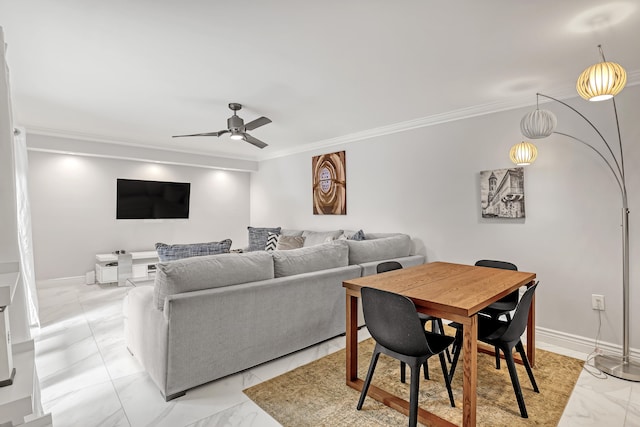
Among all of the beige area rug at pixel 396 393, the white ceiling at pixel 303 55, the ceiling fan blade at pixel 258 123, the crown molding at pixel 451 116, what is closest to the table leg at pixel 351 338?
the beige area rug at pixel 396 393

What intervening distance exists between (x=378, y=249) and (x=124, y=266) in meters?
4.02

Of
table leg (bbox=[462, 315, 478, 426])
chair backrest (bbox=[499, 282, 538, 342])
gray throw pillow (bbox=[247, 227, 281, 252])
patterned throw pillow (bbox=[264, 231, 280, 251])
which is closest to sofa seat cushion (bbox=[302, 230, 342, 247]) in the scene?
patterned throw pillow (bbox=[264, 231, 280, 251])

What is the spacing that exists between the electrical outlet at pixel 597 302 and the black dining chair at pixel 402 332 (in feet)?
6.30

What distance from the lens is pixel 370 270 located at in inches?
135

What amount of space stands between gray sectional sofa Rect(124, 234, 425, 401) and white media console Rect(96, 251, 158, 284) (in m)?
2.72

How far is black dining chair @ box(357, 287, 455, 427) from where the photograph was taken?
175 centimetres

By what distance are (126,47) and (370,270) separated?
9.19 feet

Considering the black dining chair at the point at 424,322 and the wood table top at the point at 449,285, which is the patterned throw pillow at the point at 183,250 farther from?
the black dining chair at the point at 424,322

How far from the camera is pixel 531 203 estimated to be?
3314 millimetres

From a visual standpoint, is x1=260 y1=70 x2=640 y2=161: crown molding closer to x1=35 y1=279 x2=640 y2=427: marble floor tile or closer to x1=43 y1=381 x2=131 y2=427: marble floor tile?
x1=35 y1=279 x2=640 y2=427: marble floor tile

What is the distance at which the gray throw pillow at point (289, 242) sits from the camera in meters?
5.12

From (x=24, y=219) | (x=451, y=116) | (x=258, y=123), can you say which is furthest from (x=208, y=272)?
(x=451, y=116)

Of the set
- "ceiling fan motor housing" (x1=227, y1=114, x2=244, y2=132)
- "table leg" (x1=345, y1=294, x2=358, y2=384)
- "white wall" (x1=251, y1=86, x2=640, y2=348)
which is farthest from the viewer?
"ceiling fan motor housing" (x1=227, y1=114, x2=244, y2=132)

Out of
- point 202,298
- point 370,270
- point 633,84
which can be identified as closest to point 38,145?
point 202,298
